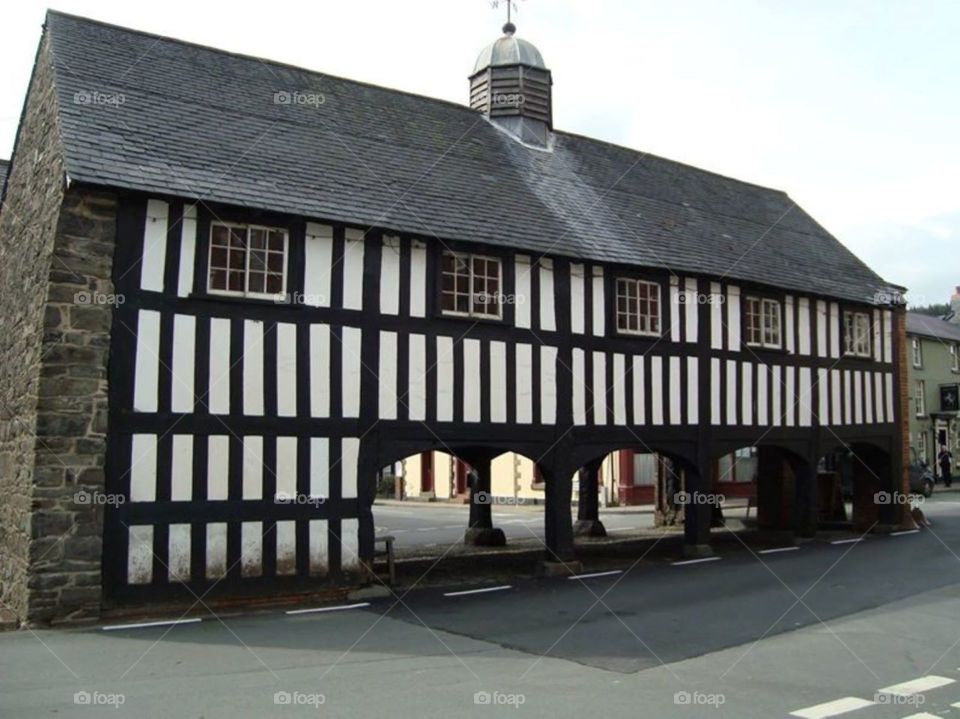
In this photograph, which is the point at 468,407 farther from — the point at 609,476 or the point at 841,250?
the point at 609,476

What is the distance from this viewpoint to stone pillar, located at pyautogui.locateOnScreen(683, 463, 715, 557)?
1603cm

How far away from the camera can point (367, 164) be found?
14.0m

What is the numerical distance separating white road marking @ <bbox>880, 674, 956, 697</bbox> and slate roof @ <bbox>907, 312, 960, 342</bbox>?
105 feet

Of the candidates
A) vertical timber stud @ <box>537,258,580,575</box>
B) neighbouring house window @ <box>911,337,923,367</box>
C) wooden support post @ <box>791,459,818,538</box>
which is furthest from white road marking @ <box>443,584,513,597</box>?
neighbouring house window @ <box>911,337,923,367</box>

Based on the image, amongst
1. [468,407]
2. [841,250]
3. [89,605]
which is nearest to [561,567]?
[468,407]

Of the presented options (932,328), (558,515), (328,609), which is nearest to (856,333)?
(558,515)

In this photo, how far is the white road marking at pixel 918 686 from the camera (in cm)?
745

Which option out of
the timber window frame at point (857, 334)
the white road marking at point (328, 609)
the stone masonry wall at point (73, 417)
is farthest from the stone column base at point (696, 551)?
the stone masonry wall at point (73, 417)

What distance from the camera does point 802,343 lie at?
1838cm

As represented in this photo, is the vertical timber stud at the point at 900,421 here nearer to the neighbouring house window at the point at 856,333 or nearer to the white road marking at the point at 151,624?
the neighbouring house window at the point at 856,333

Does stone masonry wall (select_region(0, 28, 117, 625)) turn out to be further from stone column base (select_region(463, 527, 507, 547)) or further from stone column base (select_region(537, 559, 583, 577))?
stone column base (select_region(463, 527, 507, 547))

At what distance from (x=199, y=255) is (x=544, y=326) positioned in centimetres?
541

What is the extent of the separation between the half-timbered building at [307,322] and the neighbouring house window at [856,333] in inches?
57.3

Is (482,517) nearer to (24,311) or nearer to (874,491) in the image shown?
(874,491)
